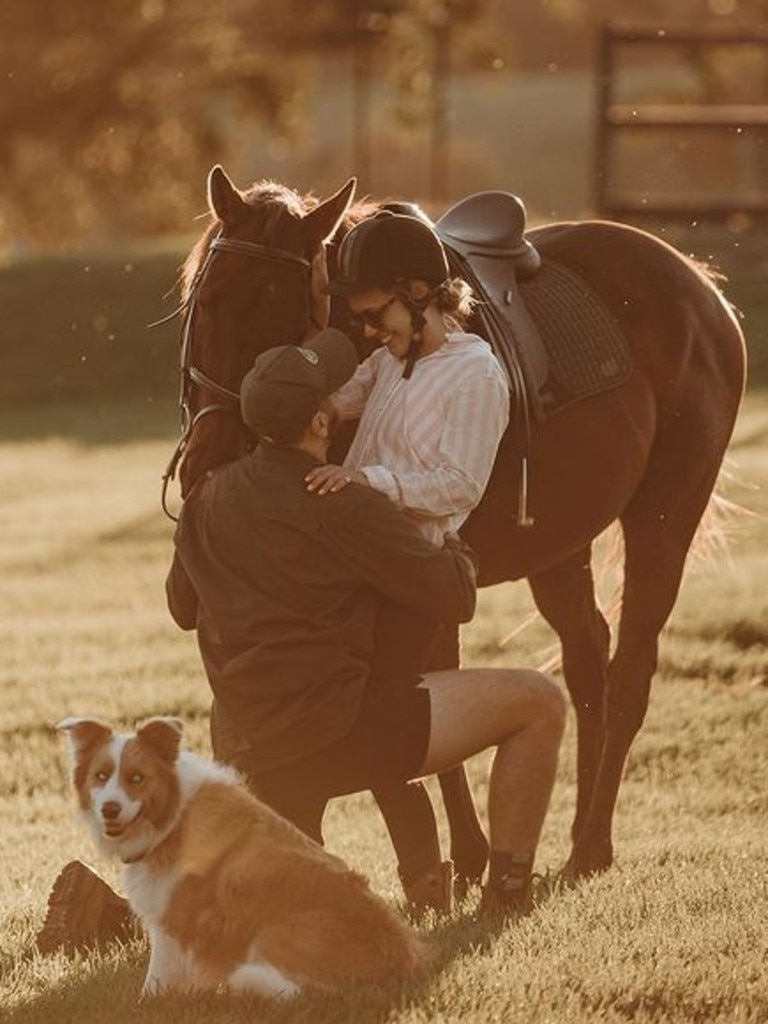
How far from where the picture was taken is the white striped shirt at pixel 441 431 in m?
5.58

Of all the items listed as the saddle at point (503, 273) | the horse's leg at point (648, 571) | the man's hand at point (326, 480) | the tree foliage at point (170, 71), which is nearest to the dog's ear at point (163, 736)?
the man's hand at point (326, 480)

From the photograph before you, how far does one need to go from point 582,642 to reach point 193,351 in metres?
2.33

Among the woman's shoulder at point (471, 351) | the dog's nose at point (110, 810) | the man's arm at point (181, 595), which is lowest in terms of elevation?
the dog's nose at point (110, 810)

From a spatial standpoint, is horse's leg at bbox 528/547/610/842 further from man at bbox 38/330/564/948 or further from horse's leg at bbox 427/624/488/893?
man at bbox 38/330/564/948

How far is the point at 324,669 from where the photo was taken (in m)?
5.27

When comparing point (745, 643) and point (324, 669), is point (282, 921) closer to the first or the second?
point (324, 669)

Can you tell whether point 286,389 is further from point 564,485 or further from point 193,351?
point 564,485

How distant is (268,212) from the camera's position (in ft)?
19.4

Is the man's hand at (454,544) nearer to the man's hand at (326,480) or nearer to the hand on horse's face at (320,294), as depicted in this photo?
the man's hand at (326,480)

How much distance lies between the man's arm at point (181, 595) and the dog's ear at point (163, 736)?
0.68 meters

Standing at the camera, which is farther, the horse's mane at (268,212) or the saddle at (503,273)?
the saddle at (503,273)

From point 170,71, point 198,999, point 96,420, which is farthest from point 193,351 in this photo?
point 170,71

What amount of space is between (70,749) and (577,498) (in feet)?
7.92

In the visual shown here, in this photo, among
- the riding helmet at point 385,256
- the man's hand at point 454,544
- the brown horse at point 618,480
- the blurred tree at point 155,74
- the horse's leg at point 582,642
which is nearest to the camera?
the man's hand at point 454,544
